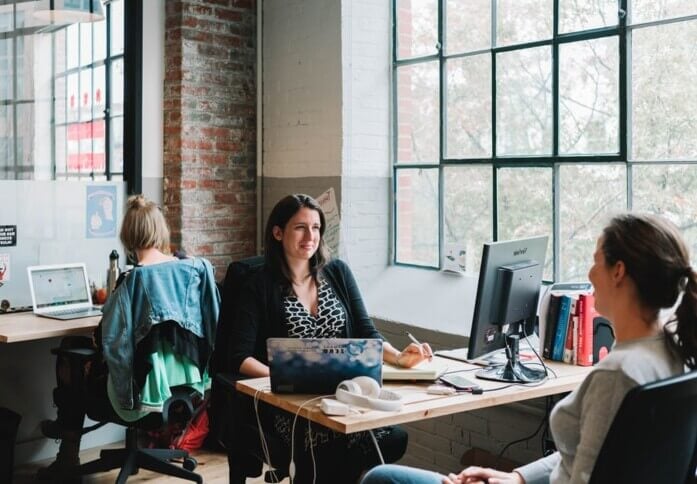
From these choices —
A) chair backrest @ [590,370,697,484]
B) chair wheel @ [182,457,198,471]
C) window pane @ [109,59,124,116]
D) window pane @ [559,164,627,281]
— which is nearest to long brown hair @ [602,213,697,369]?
chair backrest @ [590,370,697,484]

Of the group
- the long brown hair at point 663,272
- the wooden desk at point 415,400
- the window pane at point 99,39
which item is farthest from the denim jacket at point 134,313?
the long brown hair at point 663,272

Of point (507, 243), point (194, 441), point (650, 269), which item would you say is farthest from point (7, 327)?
point (650, 269)

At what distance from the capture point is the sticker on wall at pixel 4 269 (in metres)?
4.37

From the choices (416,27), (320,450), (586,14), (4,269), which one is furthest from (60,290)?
(586,14)

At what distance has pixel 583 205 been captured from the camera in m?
3.83

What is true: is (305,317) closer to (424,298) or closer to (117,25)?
(424,298)

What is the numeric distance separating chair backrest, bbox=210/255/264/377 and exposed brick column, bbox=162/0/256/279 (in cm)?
184

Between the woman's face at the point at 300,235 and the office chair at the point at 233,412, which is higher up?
the woman's face at the point at 300,235

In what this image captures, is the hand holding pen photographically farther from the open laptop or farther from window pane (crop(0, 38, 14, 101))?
window pane (crop(0, 38, 14, 101))

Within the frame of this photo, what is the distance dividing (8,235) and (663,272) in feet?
11.6

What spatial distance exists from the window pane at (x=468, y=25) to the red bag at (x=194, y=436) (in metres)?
2.38

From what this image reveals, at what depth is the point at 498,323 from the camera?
2.88 metres

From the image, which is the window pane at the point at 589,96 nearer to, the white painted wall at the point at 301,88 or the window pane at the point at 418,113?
the window pane at the point at 418,113

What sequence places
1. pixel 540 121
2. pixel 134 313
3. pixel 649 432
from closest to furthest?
pixel 649 432 < pixel 134 313 < pixel 540 121
